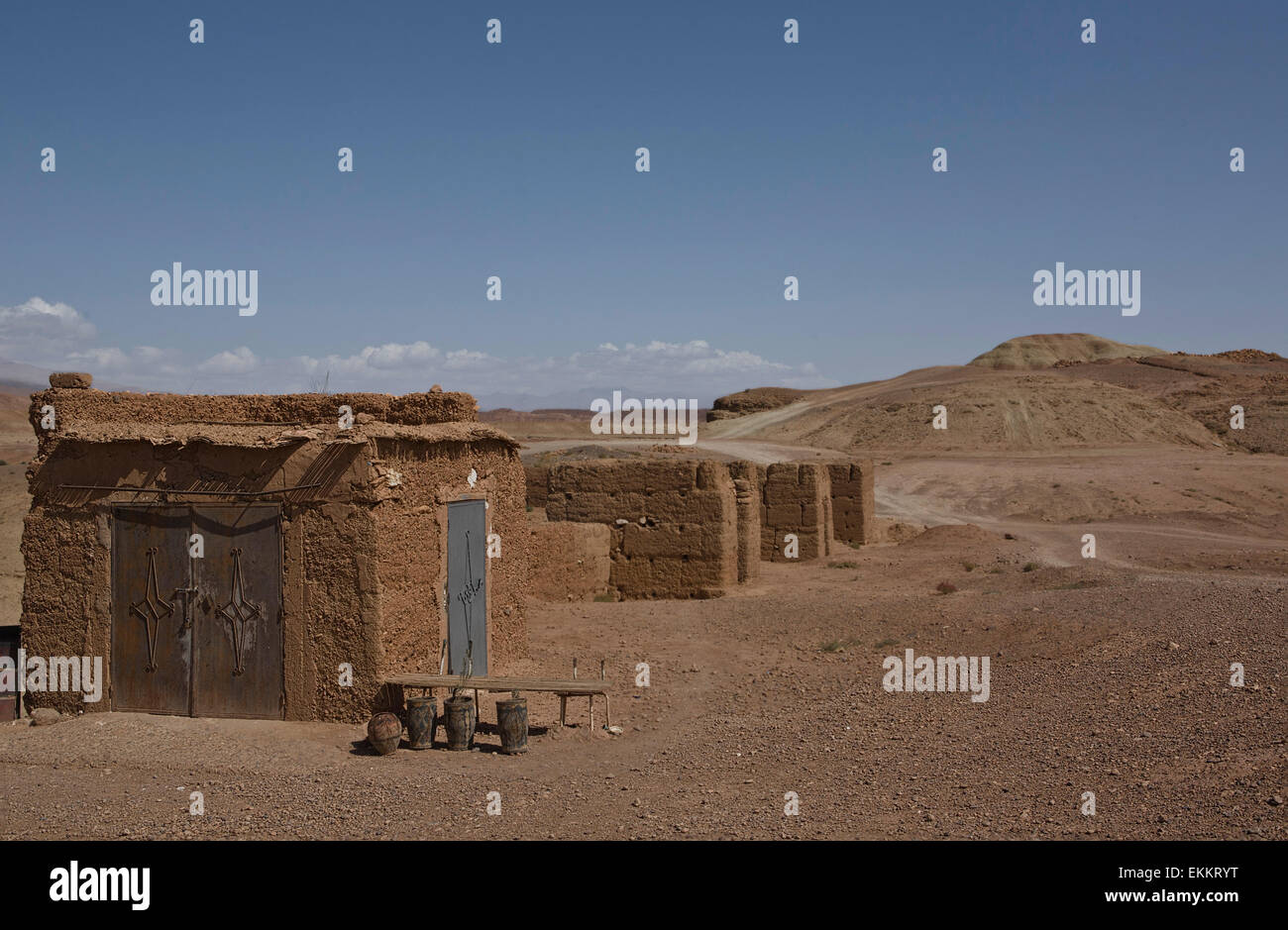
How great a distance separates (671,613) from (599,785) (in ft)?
25.5

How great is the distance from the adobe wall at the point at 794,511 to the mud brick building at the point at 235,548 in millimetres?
12202

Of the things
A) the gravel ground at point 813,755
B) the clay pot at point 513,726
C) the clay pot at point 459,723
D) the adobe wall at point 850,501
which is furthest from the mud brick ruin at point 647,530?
the clay pot at point 513,726

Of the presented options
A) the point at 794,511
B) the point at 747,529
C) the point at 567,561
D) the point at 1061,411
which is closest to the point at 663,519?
the point at 747,529

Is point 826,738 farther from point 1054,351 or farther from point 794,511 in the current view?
point 1054,351

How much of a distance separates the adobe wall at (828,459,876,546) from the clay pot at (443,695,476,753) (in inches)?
633

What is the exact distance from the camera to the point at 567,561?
1616cm

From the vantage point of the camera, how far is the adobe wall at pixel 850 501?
2391 centimetres

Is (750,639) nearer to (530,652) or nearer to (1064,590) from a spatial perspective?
(530,652)

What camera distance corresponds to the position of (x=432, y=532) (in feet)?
33.8

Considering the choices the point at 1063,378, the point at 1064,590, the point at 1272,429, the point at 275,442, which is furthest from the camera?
the point at 1063,378

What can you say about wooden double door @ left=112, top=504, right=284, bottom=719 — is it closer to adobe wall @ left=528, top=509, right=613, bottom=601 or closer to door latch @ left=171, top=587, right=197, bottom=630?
door latch @ left=171, top=587, right=197, bottom=630

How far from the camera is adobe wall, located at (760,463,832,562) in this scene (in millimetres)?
21453

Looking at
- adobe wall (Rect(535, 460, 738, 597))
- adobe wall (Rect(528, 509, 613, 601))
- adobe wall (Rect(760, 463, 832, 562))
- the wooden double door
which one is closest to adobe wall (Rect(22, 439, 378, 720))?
the wooden double door
